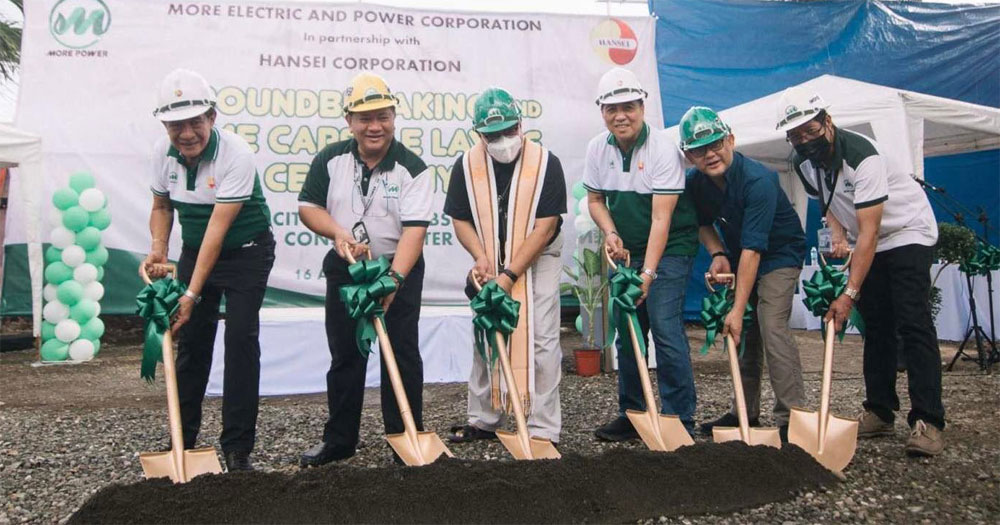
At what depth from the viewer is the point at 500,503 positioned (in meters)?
2.54

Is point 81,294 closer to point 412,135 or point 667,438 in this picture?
point 412,135

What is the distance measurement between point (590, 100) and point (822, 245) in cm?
361

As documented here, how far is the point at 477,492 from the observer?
256 centimetres

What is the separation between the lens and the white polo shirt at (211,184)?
10.9 ft

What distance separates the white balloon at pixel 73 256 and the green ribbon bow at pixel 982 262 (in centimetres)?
760

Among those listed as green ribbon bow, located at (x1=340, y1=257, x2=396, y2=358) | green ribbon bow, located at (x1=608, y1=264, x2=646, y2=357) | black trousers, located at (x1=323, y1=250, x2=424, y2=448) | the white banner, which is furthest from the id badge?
the white banner

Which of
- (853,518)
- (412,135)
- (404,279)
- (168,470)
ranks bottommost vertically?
(853,518)

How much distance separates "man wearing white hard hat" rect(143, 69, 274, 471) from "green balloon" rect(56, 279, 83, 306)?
164 inches

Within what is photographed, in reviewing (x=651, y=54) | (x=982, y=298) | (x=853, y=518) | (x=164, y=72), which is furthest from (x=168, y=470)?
(x=982, y=298)

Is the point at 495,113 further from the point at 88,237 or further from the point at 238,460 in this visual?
the point at 88,237

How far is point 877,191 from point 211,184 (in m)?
2.86

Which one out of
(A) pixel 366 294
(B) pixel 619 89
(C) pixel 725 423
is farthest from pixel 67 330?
(C) pixel 725 423

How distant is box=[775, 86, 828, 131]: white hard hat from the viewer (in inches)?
139

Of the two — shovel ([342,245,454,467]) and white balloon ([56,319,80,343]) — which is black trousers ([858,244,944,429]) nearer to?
shovel ([342,245,454,467])
